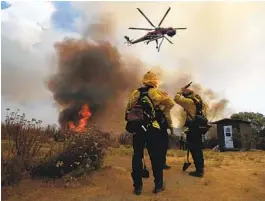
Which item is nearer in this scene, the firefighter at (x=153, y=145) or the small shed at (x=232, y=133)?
the firefighter at (x=153, y=145)

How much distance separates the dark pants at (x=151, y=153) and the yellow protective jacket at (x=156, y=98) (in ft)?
0.68

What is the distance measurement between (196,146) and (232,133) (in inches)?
855

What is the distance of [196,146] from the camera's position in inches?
345

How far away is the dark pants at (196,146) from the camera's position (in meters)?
8.77

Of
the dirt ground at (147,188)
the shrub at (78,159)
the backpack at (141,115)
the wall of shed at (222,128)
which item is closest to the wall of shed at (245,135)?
the wall of shed at (222,128)

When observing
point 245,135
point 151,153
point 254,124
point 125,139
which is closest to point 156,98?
point 151,153

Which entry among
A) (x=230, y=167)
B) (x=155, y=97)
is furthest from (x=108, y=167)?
(x=230, y=167)

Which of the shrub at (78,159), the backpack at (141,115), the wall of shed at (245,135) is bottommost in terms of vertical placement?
the shrub at (78,159)

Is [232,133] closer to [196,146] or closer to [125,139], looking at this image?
[125,139]

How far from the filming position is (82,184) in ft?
26.5

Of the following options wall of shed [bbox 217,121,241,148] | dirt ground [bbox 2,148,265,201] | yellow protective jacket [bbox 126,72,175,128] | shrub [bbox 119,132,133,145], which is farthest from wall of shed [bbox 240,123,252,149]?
yellow protective jacket [bbox 126,72,175,128]

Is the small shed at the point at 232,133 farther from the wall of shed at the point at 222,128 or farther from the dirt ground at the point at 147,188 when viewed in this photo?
the dirt ground at the point at 147,188

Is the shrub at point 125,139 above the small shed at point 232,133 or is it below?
below

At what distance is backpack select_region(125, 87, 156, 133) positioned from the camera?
7.38m
